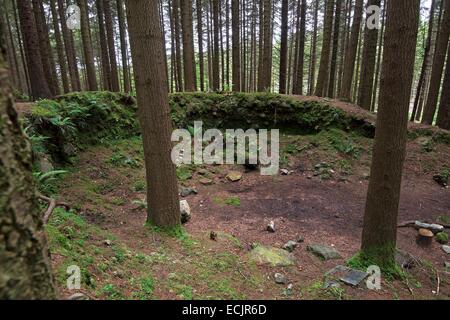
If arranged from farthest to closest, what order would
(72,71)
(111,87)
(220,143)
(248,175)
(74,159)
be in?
(72,71)
(111,87)
(220,143)
(248,175)
(74,159)

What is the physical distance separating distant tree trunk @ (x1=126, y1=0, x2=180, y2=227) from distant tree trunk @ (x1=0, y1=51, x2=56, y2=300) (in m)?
3.37

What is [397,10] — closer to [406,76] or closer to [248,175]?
[406,76]

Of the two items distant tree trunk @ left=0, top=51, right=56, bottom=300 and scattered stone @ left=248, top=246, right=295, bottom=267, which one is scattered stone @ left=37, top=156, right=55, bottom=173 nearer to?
scattered stone @ left=248, top=246, right=295, bottom=267

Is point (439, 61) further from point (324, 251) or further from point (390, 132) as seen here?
point (324, 251)

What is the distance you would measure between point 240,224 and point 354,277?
2.64 metres

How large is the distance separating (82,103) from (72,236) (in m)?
5.03

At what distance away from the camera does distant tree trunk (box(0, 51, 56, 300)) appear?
46.4 inches

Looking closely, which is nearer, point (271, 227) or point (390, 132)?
point (390, 132)

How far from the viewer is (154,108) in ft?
15.3

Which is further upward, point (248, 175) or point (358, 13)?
point (358, 13)

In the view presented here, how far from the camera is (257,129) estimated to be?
1137 centimetres

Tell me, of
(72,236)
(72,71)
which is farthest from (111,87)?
(72,236)

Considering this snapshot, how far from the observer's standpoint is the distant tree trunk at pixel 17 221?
46.4 inches

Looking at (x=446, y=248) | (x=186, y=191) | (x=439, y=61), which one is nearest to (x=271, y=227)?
(x=186, y=191)
